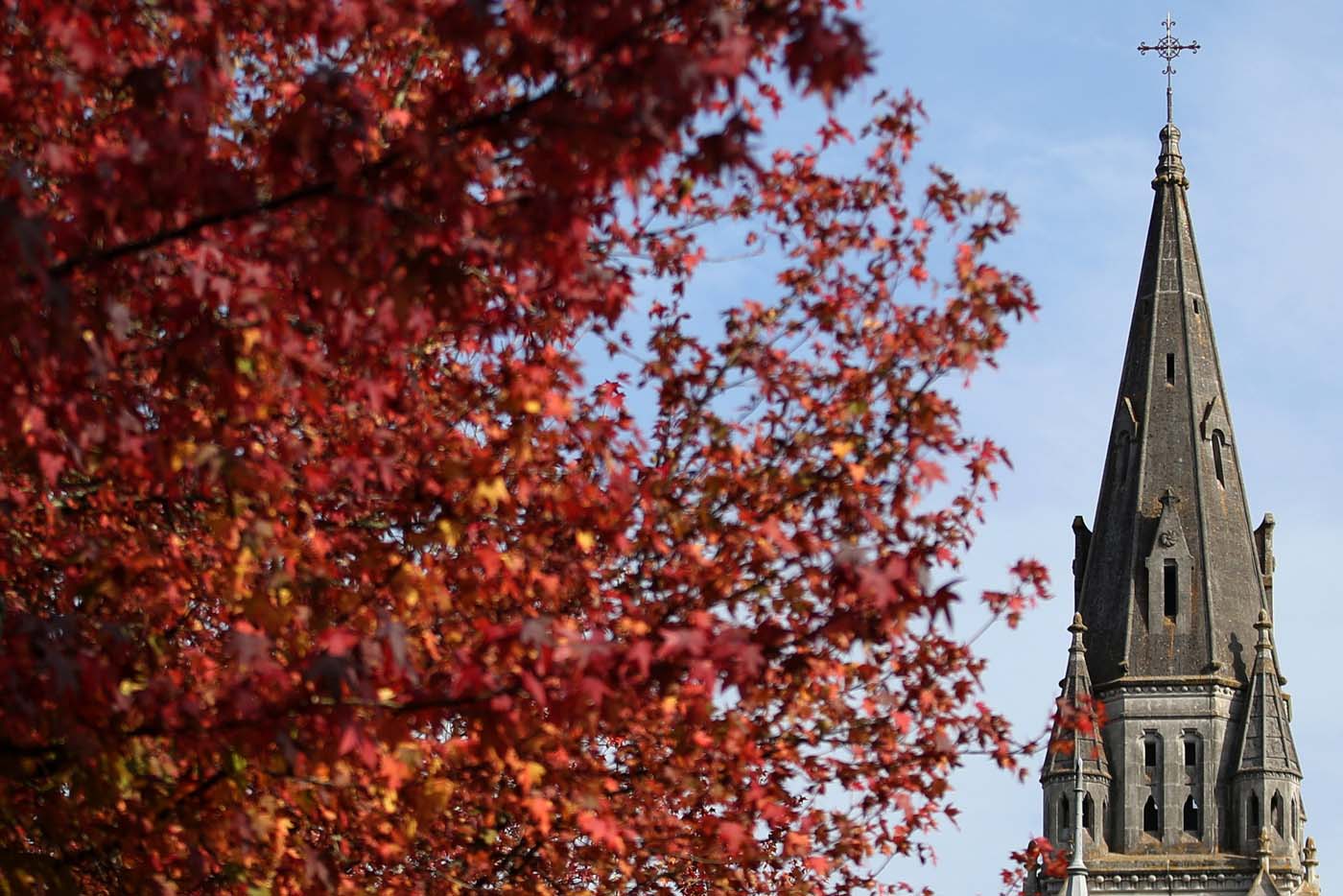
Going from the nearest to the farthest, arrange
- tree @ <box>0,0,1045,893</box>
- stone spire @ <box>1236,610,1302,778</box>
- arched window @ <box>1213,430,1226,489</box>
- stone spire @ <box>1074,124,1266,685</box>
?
tree @ <box>0,0,1045,893</box> → stone spire @ <box>1236,610,1302,778</box> → stone spire @ <box>1074,124,1266,685</box> → arched window @ <box>1213,430,1226,489</box>

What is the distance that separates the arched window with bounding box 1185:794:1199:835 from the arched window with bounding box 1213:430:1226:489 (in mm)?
12558

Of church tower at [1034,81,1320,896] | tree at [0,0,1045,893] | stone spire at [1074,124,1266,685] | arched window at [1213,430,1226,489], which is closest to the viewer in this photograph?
tree at [0,0,1045,893]

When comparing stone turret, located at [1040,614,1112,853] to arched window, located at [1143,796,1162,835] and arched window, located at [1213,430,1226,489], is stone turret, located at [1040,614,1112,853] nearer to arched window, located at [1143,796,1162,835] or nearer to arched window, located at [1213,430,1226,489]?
arched window, located at [1143,796,1162,835]

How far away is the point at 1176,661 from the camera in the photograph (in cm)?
8431

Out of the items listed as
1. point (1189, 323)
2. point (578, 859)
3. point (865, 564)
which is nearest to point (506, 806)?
point (578, 859)

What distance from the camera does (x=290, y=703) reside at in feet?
29.5

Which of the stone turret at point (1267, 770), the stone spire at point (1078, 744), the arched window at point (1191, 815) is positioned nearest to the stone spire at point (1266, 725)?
the stone turret at point (1267, 770)

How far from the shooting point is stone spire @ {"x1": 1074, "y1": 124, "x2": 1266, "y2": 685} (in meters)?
84.3

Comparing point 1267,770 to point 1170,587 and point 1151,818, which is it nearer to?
point 1151,818

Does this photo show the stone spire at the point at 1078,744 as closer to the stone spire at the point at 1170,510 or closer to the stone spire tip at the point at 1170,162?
the stone spire at the point at 1170,510

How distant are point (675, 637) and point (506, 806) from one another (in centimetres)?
358

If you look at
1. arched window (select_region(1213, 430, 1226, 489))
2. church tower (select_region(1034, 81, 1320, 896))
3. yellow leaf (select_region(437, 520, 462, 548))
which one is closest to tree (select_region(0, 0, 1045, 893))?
yellow leaf (select_region(437, 520, 462, 548))

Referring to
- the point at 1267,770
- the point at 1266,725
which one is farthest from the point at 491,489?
the point at 1266,725

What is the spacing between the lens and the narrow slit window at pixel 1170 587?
84312 mm
